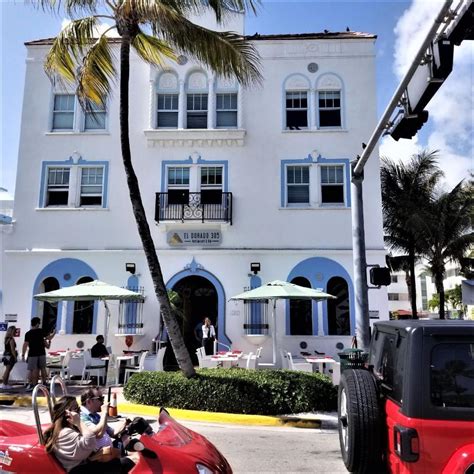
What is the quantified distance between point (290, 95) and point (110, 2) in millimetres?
9022

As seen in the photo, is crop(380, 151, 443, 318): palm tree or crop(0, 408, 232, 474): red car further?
crop(380, 151, 443, 318): palm tree

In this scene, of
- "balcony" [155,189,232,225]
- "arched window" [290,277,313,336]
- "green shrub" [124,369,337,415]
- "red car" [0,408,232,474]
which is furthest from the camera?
"balcony" [155,189,232,225]

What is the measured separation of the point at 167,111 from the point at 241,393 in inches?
479

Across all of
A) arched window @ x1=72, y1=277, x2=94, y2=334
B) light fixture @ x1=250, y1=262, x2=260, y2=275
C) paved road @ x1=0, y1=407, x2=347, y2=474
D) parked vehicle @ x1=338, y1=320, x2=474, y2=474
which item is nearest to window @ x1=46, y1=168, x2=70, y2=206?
arched window @ x1=72, y1=277, x2=94, y2=334

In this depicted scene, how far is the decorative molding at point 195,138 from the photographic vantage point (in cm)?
1744

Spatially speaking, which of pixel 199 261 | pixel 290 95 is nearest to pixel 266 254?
pixel 199 261

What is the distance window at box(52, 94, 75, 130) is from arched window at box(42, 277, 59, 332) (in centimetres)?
603

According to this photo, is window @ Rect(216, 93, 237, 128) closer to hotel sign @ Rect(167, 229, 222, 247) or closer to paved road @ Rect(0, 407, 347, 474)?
hotel sign @ Rect(167, 229, 222, 247)

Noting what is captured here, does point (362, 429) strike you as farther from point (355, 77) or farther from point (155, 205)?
point (355, 77)

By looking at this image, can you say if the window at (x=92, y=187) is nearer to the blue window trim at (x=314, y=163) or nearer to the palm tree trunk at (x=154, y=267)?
the blue window trim at (x=314, y=163)

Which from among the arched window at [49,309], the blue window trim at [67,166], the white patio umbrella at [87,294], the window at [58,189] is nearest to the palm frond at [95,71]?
the white patio umbrella at [87,294]

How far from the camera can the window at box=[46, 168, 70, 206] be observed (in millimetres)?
17938

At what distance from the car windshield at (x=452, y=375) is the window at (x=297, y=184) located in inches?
540

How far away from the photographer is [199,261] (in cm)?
1697
